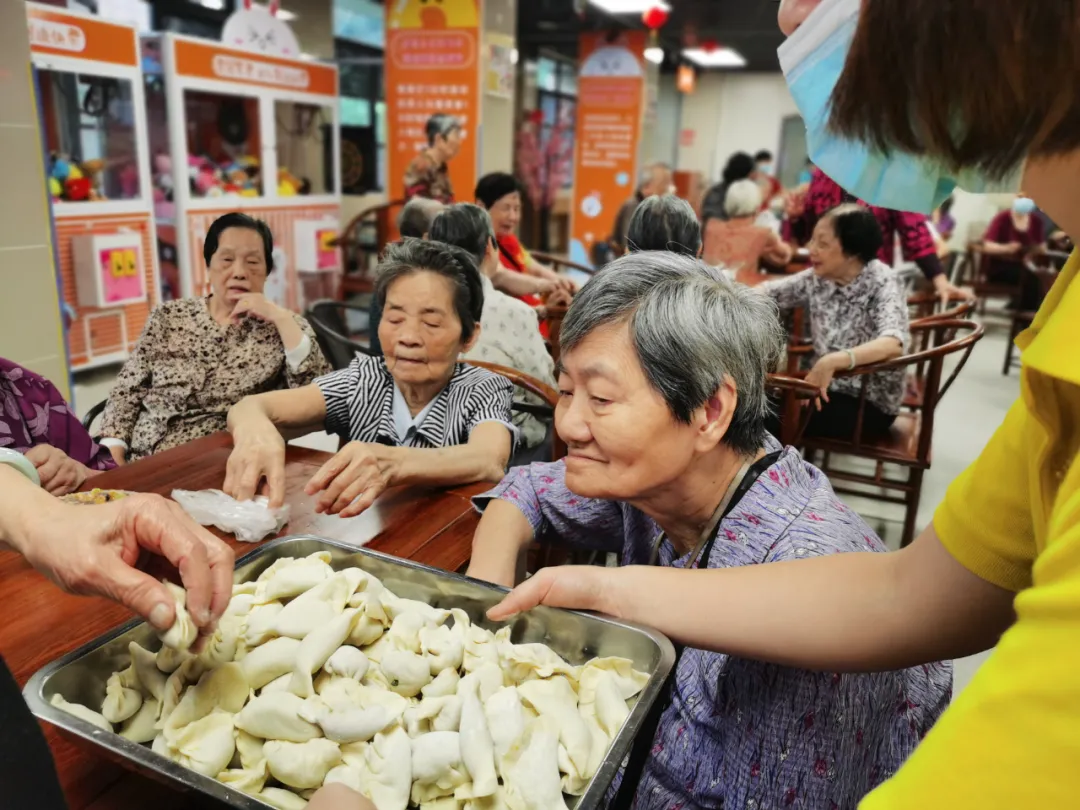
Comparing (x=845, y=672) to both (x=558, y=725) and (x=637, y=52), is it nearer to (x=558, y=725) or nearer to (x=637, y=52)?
(x=558, y=725)

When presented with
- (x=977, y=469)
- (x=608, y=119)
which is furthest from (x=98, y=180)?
(x=608, y=119)

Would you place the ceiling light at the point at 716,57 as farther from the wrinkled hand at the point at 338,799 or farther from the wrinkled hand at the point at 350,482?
the wrinkled hand at the point at 338,799

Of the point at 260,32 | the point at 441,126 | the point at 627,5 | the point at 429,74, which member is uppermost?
the point at 627,5

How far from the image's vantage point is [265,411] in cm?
183

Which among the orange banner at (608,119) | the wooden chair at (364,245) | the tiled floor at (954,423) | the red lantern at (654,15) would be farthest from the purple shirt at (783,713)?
the orange banner at (608,119)

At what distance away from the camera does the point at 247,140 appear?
5648 millimetres

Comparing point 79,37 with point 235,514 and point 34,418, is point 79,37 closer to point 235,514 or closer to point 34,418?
point 34,418

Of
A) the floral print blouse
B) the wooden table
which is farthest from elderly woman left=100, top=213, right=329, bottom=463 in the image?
the wooden table

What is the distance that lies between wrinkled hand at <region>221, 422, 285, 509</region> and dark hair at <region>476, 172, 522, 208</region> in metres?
2.60

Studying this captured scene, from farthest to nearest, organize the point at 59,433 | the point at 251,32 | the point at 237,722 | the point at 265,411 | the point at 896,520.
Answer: the point at 251,32, the point at 896,520, the point at 59,433, the point at 265,411, the point at 237,722

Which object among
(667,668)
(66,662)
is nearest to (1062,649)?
(667,668)

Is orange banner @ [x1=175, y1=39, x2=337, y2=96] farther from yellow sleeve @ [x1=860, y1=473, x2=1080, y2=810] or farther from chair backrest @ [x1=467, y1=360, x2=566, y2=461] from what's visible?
yellow sleeve @ [x1=860, y1=473, x2=1080, y2=810]

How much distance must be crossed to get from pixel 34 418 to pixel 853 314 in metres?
3.04

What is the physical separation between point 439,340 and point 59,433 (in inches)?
39.8
